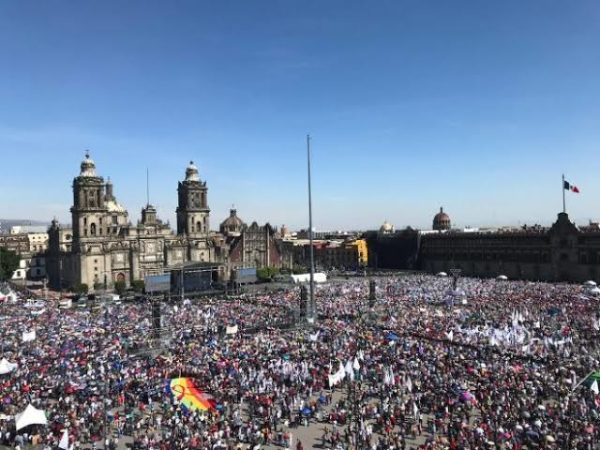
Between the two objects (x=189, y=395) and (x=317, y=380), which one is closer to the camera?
(x=189, y=395)

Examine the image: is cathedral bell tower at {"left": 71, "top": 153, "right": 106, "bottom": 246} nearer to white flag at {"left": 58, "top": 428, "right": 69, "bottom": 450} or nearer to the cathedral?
the cathedral

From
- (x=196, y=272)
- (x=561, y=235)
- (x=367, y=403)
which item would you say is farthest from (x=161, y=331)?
(x=561, y=235)

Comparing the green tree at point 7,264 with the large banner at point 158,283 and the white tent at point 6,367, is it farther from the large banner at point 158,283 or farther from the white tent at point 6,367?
the white tent at point 6,367

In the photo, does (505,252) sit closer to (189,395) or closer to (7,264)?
(189,395)

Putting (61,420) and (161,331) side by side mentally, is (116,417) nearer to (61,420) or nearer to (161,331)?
(61,420)

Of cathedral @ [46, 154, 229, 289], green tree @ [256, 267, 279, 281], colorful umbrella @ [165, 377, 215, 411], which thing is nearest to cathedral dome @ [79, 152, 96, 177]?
cathedral @ [46, 154, 229, 289]

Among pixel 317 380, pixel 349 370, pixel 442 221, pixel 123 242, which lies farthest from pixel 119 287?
pixel 442 221
